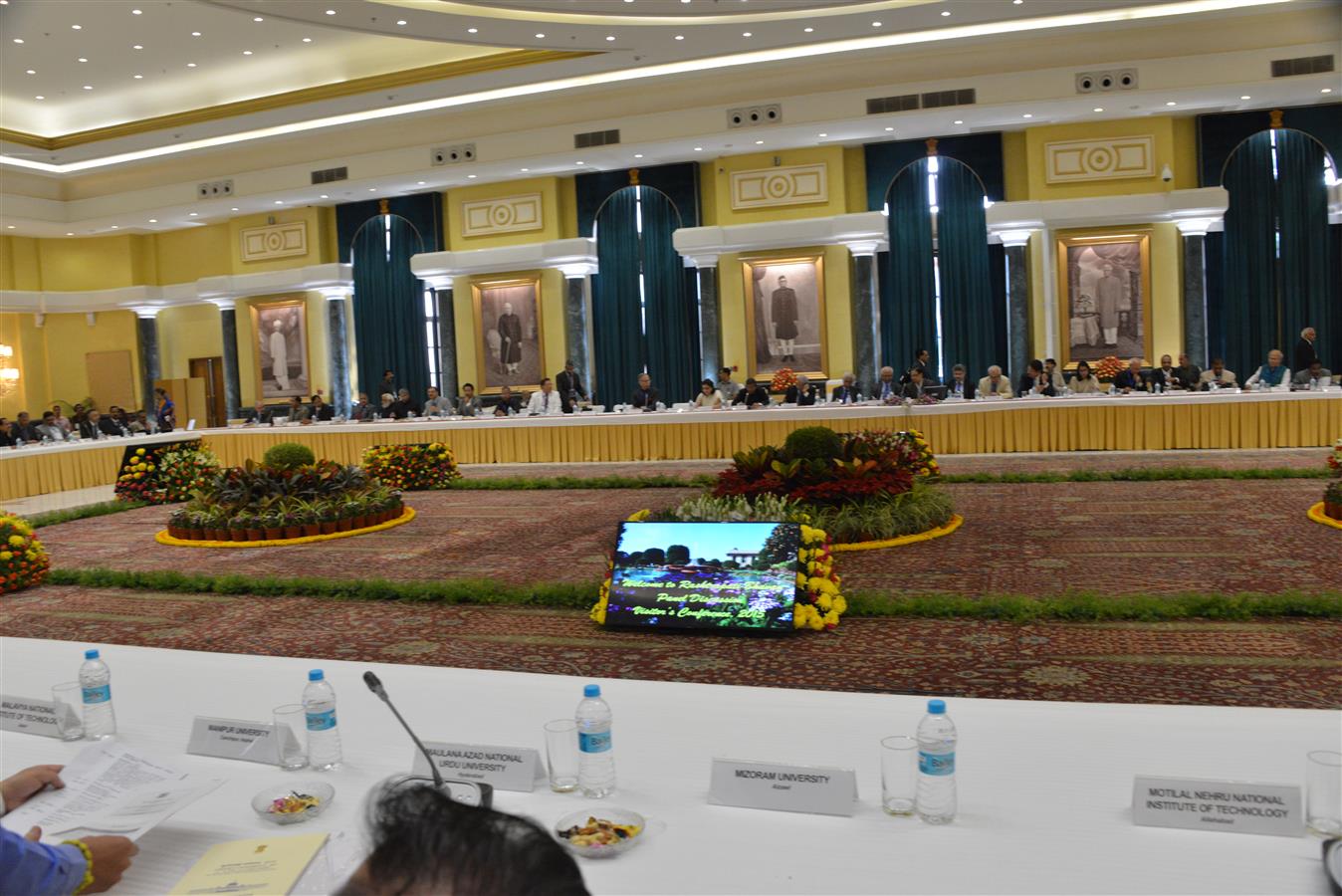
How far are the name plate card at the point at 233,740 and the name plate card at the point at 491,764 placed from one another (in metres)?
0.42

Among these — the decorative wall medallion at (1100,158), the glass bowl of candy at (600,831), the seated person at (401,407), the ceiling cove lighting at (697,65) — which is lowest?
the glass bowl of candy at (600,831)

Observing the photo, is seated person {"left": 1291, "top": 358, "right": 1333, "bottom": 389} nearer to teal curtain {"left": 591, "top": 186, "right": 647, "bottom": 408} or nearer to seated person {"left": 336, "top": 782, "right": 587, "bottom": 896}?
teal curtain {"left": 591, "top": 186, "right": 647, "bottom": 408}

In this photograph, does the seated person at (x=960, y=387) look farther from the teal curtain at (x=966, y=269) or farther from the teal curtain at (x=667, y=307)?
the teal curtain at (x=667, y=307)

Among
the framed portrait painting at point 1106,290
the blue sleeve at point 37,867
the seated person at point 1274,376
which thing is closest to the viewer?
the blue sleeve at point 37,867

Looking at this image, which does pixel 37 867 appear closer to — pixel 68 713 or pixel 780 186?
pixel 68 713

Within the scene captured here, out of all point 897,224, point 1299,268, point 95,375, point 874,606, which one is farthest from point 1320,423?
point 95,375

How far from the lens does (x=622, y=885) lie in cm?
174

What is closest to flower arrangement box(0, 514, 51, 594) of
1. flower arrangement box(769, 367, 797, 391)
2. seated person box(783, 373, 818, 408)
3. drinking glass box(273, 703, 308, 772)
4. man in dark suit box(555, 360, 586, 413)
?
drinking glass box(273, 703, 308, 772)

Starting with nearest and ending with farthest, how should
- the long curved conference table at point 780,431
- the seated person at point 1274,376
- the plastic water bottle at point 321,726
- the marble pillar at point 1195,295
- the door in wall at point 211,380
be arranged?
the plastic water bottle at point 321,726, the long curved conference table at point 780,431, the seated person at point 1274,376, the marble pillar at point 1195,295, the door in wall at point 211,380

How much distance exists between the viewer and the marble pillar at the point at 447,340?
18703mm

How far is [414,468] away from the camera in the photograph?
1242cm

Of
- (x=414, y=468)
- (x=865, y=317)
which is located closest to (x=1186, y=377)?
(x=865, y=317)

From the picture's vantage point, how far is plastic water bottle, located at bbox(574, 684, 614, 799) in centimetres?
206

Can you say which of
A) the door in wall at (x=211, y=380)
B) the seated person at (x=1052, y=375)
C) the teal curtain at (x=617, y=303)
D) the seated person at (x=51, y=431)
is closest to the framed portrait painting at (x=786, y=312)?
the teal curtain at (x=617, y=303)
